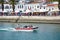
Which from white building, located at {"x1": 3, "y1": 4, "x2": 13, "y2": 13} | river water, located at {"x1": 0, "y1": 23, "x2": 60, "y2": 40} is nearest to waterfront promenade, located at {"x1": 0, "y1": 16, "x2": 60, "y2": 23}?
white building, located at {"x1": 3, "y1": 4, "x2": 13, "y2": 13}

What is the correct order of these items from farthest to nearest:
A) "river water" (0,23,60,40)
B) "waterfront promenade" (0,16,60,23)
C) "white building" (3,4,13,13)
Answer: "white building" (3,4,13,13), "waterfront promenade" (0,16,60,23), "river water" (0,23,60,40)

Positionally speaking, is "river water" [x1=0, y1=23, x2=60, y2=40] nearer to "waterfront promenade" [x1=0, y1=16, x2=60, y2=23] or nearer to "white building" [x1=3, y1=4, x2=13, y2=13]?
"waterfront promenade" [x1=0, y1=16, x2=60, y2=23]

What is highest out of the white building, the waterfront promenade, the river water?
the white building

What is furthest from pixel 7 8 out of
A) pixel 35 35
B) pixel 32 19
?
pixel 35 35

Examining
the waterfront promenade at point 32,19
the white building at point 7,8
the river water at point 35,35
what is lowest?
the river water at point 35,35

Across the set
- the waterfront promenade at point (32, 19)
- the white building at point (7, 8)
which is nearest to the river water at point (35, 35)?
the waterfront promenade at point (32, 19)

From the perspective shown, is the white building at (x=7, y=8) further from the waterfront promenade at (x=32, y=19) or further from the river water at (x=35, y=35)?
the river water at (x=35, y=35)

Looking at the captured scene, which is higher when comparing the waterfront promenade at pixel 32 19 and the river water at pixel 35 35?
the waterfront promenade at pixel 32 19

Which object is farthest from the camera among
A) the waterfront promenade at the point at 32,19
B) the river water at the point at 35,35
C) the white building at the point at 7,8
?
the white building at the point at 7,8

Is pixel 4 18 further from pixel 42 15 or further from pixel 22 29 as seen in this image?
pixel 22 29

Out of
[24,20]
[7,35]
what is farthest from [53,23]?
[7,35]

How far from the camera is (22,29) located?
221 ft

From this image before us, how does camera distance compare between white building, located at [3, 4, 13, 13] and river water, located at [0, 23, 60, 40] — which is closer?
river water, located at [0, 23, 60, 40]

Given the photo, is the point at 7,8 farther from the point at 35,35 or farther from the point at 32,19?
the point at 35,35
